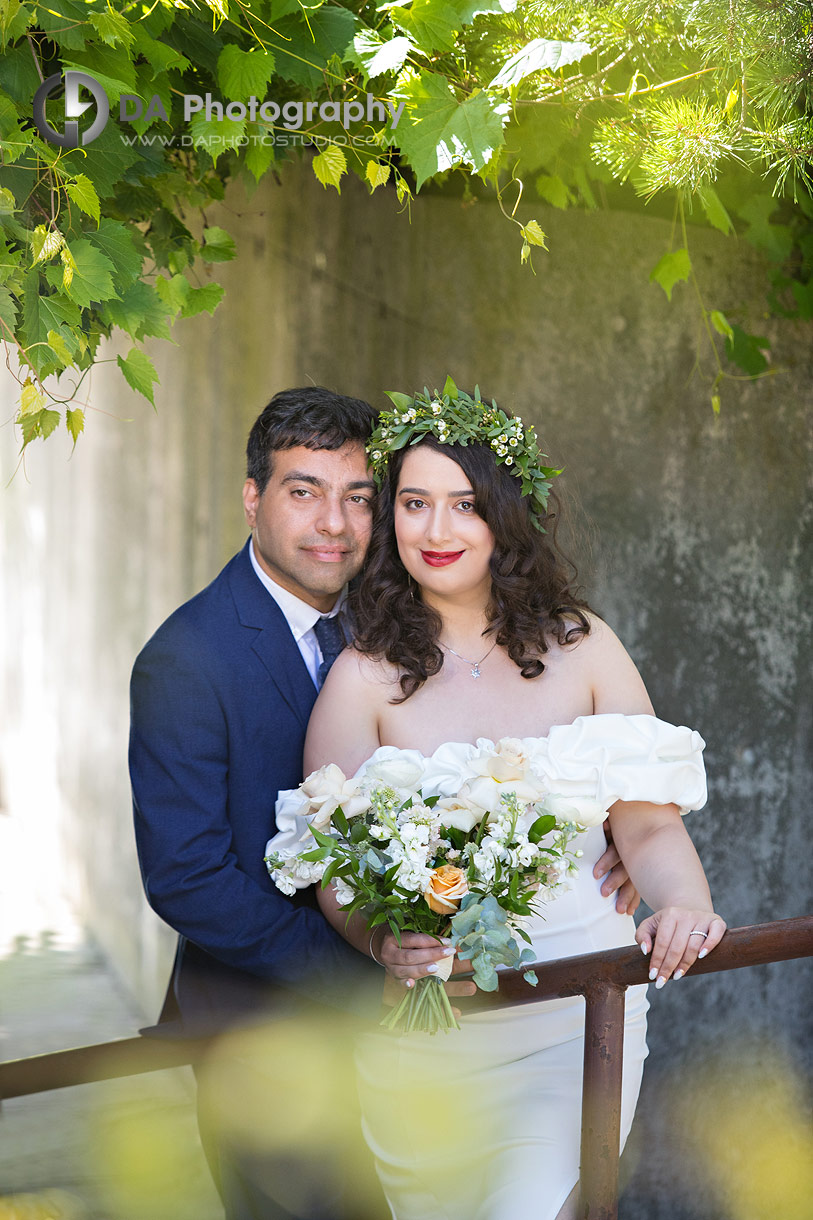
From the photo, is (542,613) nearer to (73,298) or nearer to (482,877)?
(482,877)

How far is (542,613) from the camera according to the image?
2.65m

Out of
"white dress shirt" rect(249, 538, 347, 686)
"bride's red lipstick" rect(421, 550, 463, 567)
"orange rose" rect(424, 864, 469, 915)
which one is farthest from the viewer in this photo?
"white dress shirt" rect(249, 538, 347, 686)

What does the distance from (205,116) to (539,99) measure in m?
0.82

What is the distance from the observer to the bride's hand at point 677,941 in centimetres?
210

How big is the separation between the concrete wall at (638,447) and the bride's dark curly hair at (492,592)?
1173 millimetres

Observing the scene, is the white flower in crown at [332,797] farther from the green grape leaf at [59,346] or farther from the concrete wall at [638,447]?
the concrete wall at [638,447]

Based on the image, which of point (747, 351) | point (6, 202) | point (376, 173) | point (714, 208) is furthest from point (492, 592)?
point (747, 351)

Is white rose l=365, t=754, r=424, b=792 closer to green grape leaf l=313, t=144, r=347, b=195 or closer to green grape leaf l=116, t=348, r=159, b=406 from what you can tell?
green grape leaf l=116, t=348, r=159, b=406

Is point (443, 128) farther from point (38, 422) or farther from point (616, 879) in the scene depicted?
point (616, 879)

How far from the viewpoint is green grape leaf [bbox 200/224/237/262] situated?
284cm

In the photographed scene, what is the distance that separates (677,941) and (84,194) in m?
1.80

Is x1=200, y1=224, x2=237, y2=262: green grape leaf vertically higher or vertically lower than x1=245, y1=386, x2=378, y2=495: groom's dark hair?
higher

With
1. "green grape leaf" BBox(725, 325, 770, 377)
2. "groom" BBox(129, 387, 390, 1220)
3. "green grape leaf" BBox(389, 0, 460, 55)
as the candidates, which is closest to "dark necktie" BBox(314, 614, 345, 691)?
"groom" BBox(129, 387, 390, 1220)

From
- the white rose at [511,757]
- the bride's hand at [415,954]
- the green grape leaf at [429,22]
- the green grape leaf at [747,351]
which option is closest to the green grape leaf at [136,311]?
the green grape leaf at [429,22]
